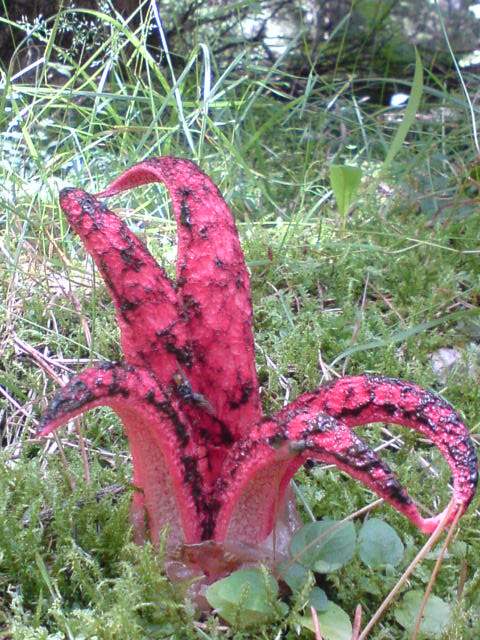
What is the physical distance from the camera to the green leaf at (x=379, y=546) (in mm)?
1738

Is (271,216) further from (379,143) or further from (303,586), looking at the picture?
(303,586)

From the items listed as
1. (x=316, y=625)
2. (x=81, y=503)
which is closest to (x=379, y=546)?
(x=316, y=625)

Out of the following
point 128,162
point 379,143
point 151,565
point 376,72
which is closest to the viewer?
point 151,565

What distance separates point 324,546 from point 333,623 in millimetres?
179

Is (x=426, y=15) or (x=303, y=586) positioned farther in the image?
(x=426, y=15)

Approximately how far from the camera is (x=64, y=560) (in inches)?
69.7

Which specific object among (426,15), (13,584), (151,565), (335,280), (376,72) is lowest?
(13,584)

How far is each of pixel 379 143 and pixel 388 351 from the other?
2.72 m

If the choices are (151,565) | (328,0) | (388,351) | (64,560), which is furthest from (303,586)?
(328,0)

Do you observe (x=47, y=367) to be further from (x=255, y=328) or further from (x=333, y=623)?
(x=333, y=623)

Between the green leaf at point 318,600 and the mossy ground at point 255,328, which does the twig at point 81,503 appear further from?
the green leaf at point 318,600

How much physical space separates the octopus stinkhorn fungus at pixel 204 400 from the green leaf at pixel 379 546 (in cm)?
23

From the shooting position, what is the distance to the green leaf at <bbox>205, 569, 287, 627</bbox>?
153cm

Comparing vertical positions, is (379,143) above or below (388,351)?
above
